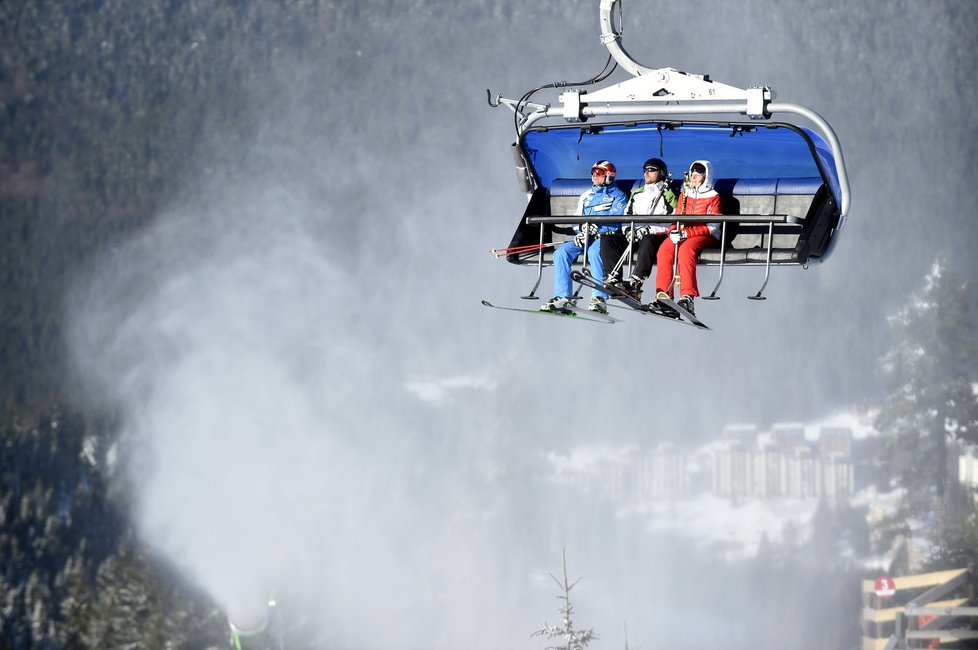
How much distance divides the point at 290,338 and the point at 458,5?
19.1m

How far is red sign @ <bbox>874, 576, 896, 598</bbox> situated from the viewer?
39125 mm

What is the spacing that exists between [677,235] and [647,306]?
678 millimetres

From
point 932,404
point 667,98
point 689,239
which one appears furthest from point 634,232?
point 932,404

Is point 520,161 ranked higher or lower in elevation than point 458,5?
lower

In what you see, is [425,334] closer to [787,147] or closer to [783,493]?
[783,493]

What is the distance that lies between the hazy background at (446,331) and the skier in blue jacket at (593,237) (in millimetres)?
31111

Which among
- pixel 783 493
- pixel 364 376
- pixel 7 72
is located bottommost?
pixel 783 493

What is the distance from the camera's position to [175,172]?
196 feet

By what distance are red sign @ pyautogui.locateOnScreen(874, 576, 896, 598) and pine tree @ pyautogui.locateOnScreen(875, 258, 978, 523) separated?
6.98m

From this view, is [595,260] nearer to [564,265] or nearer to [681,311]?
[564,265]

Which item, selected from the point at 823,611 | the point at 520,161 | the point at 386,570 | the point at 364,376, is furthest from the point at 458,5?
the point at 520,161

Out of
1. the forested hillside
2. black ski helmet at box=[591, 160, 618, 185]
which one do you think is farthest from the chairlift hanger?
the forested hillside

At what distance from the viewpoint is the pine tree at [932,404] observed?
155ft

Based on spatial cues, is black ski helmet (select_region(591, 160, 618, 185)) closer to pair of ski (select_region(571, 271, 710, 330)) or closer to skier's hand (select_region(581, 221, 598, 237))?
skier's hand (select_region(581, 221, 598, 237))
